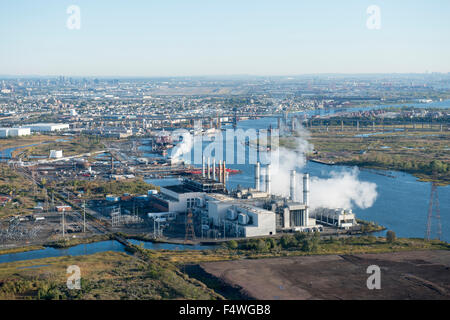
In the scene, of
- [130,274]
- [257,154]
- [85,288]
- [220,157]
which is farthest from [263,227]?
[257,154]

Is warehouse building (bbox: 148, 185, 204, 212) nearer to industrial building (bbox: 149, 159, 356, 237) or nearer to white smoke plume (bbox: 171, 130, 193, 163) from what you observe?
industrial building (bbox: 149, 159, 356, 237)

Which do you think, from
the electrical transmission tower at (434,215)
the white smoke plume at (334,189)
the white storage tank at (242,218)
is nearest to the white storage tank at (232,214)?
the white storage tank at (242,218)

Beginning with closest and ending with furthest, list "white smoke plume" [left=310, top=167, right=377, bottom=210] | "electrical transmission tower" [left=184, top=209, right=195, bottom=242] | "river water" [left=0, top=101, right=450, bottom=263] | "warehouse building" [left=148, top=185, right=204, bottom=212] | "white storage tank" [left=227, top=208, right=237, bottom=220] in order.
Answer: "river water" [left=0, top=101, right=450, bottom=263] < "electrical transmission tower" [left=184, top=209, right=195, bottom=242] < "white storage tank" [left=227, top=208, right=237, bottom=220] < "warehouse building" [left=148, top=185, right=204, bottom=212] < "white smoke plume" [left=310, top=167, right=377, bottom=210]

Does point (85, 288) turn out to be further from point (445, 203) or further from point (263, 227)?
point (445, 203)

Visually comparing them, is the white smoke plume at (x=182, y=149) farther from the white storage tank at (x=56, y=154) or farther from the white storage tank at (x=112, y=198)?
the white storage tank at (x=112, y=198)

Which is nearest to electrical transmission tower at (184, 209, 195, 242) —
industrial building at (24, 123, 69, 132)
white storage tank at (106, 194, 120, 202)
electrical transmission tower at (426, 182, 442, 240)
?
white storage tank at (106, 194, 120, 202)

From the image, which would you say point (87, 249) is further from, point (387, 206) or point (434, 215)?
point (434, 215)

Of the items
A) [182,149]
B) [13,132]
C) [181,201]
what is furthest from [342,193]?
[13,132]
